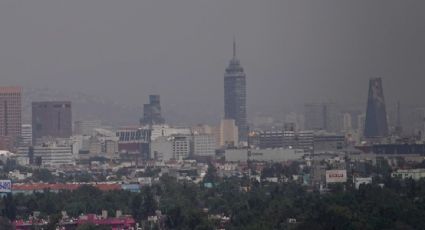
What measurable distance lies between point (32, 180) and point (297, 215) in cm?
3351

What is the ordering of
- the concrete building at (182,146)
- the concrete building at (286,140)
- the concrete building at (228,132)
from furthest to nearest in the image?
the concrete building at (228,132) < the concrete building at (182,146) < the concrete building at (286,140)

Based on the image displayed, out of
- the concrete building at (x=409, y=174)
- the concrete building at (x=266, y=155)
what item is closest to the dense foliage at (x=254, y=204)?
the concrete building at (x=409, y=174)

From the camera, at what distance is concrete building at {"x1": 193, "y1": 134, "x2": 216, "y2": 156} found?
105400mm

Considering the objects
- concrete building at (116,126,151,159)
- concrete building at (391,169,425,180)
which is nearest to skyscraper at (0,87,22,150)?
concrete building at (116,126,151,159)

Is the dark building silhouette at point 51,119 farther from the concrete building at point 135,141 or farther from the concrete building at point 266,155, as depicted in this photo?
the concrete building at point 266,155

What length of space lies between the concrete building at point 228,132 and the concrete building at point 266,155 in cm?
1553

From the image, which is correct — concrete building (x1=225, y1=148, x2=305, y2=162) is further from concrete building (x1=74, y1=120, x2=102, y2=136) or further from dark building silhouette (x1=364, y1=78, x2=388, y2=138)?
concrete building (x1=74, y1=120, x2=102, y2=136)

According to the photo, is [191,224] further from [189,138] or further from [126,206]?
[189,138]

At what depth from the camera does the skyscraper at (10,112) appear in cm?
11281

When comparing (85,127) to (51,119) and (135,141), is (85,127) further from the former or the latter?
(135,141)

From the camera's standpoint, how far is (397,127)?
3538 inches

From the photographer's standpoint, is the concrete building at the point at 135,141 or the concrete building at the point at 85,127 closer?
the concrete building at the point at 135,141

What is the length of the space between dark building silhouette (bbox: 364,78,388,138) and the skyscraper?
824 inches

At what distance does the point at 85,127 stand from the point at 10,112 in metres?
11.6
